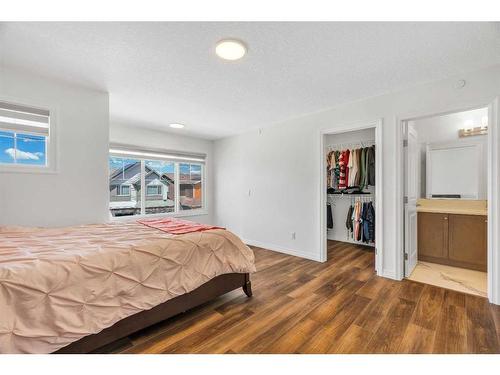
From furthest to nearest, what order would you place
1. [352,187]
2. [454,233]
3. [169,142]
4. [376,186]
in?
[169,142] < [352,187] < [454,233] < [376,186]

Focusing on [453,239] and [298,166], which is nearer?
[453,239]

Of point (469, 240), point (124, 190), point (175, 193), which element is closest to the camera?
point (469, 240)

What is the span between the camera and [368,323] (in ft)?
6.05

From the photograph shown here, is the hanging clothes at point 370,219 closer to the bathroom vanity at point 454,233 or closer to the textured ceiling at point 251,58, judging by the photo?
the bathroom vanity at point 454,233

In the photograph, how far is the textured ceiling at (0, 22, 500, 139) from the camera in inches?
63.9

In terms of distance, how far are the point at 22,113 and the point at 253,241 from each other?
374 centimetres

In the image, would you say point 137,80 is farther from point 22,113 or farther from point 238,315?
point 238,315

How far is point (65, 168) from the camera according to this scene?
8.10ft

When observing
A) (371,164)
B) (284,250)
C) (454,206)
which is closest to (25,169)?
(284,250)

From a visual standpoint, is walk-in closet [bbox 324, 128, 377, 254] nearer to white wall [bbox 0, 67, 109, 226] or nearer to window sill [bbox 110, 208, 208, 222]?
window sill [bbox 110, 208, 208, 222]

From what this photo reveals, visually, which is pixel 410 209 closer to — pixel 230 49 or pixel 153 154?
pixel 230 49

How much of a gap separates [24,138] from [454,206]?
17.9 ft

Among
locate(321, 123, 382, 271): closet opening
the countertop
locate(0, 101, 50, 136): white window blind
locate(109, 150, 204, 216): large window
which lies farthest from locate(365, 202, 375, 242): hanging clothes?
locate(0, 101, 50, 136): white window blind

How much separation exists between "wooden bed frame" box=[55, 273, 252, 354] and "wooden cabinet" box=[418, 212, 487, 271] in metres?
2.77
